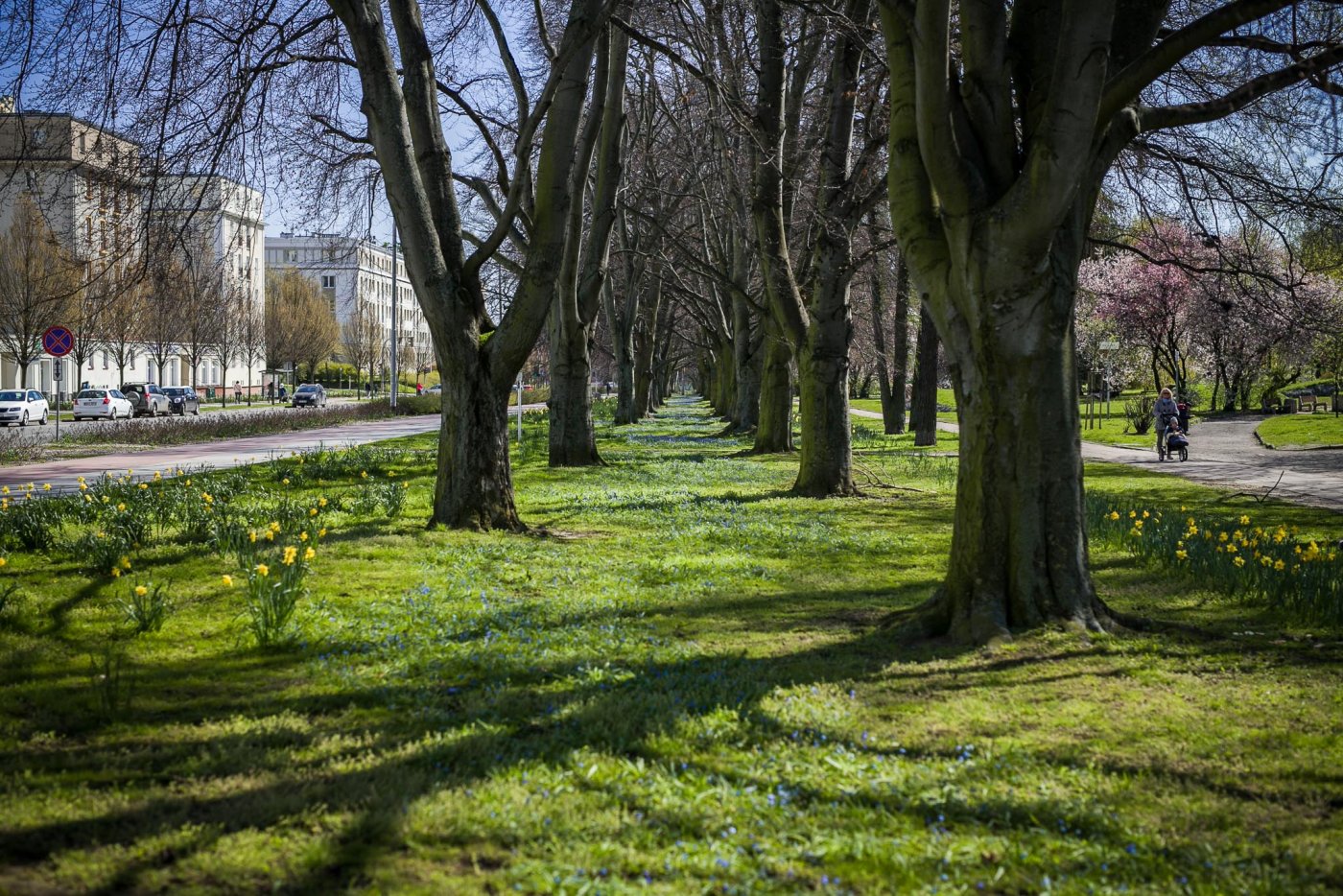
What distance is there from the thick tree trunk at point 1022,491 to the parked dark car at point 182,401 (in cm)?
5105

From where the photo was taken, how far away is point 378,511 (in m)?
11.3

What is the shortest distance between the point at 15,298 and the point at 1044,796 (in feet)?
150

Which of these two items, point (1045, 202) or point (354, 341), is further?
point (354, 341)

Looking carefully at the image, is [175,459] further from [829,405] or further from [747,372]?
[747,372]

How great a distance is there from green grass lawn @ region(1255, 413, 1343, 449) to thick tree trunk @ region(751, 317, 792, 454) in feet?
47.3

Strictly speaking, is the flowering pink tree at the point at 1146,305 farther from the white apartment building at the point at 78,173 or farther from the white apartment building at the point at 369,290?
the white apartment building at the point at 369,290

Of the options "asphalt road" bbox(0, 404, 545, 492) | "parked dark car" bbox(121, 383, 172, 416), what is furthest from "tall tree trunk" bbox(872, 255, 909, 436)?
"parked dark car" bbox(121, 383, 172, 416)

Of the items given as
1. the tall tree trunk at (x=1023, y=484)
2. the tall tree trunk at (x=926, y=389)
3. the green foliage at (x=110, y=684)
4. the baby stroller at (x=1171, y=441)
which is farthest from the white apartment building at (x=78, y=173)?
the baby stroller at (x=1171, y=441)

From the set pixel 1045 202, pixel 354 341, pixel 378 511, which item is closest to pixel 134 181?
pixel 378 511

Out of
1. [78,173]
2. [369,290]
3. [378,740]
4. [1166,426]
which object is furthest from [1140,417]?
[369,290]

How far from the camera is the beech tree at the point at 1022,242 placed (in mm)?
6039

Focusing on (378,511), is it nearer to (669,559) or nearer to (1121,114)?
(669,559)

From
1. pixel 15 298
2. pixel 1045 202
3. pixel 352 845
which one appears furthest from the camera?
pixel 15 298

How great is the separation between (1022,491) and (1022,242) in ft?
4.94
